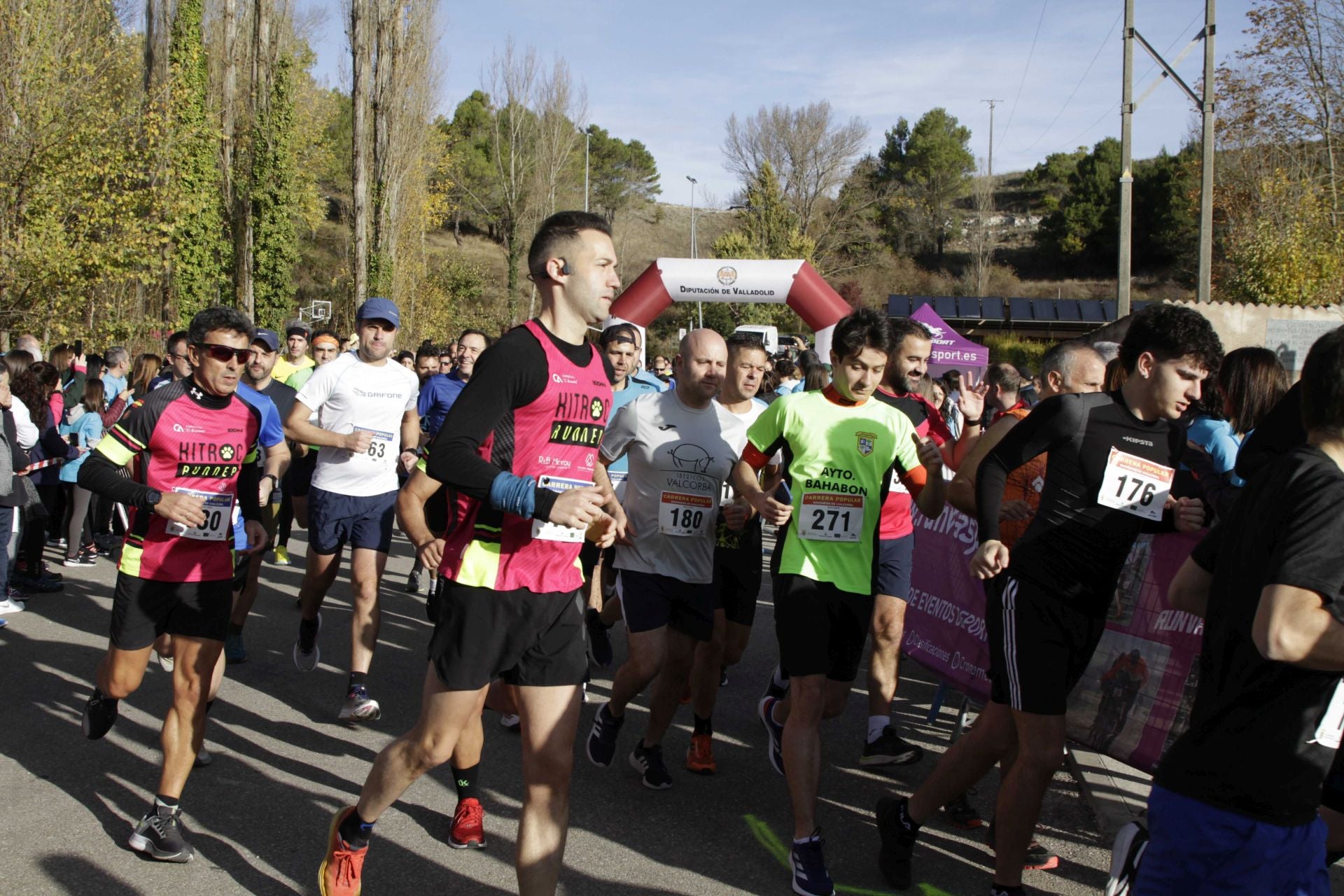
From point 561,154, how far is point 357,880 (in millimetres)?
44127

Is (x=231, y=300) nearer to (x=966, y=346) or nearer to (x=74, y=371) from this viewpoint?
(x=74, y=371)

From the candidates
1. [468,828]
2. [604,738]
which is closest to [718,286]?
[604,738]

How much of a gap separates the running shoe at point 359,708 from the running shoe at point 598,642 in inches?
64.3

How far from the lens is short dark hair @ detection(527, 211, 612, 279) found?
3.34 m

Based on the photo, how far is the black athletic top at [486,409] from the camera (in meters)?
2.98

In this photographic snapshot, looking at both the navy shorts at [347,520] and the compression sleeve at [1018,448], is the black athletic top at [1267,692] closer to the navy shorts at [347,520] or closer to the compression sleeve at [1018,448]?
the compression sleeve at [1018,448]

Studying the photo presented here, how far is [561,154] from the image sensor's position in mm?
45250

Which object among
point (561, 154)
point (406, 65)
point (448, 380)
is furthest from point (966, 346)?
point (561, 154)

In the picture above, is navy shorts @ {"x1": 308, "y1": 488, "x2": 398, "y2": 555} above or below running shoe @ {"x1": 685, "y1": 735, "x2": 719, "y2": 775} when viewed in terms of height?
above

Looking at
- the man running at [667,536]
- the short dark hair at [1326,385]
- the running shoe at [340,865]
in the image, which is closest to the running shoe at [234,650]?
the man running at [667,536]

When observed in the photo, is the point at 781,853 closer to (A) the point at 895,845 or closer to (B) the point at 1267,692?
(A) the point at 895,845

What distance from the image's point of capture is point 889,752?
5.24m

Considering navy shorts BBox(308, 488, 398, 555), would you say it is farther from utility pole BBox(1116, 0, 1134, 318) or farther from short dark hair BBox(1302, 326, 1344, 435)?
utility pole BBox(1116, 0, 1134, 318)

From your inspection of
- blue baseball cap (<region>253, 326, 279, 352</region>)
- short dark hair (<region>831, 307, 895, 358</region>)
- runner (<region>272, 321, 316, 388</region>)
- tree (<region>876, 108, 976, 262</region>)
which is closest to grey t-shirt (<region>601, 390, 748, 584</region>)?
short dark hair (<region>831, 307, 895, 358</region>)
